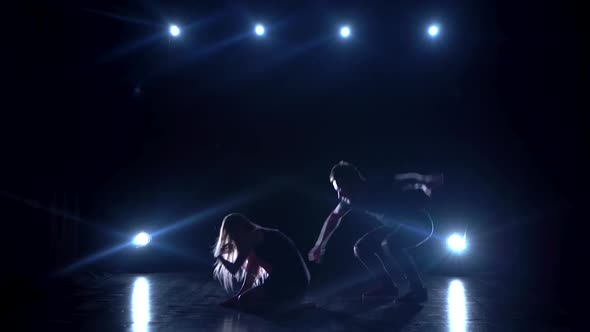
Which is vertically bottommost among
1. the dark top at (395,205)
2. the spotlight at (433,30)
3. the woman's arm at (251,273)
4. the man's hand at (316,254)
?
the woman's arm at (251,273)

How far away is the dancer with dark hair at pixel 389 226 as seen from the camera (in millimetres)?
4703

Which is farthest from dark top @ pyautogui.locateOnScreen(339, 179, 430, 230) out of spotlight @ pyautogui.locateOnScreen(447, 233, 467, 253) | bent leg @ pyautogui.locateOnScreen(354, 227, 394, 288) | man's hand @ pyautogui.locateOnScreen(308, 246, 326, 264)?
spotlight @ pyautogui.locateOnScreen(447, 233, 467, 253)

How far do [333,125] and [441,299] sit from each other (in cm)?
324

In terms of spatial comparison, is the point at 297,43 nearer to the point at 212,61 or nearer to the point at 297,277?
the point at 212,61

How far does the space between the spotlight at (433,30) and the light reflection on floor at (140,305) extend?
4.78 m

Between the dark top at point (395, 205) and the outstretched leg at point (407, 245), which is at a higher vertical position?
the dark top at point (395, 205)

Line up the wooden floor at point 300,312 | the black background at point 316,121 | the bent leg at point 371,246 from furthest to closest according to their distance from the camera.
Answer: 1. the black background at point 316,121
2. the bent leg at point 371,246
3. the wooden floor at point 300,312

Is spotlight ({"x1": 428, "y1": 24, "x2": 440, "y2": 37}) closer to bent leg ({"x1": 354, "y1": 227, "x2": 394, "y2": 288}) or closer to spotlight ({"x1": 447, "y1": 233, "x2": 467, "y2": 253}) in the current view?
spotlight ({"x1": 447, "y1": 233, "x2": 467, "y2": 253})

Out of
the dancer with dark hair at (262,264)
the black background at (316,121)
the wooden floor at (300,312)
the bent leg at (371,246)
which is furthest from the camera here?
the black background at (316,121)

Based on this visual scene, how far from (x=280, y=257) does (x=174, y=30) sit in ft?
13.5

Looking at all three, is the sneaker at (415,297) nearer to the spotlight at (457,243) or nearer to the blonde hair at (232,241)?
the blonde hair at (232,241)

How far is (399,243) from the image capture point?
15.6 feet

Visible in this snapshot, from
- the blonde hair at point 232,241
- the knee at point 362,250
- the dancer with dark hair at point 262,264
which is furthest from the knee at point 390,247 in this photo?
the blonde hair at point 232,241

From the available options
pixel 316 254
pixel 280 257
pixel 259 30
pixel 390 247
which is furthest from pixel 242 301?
pixel 259 30
